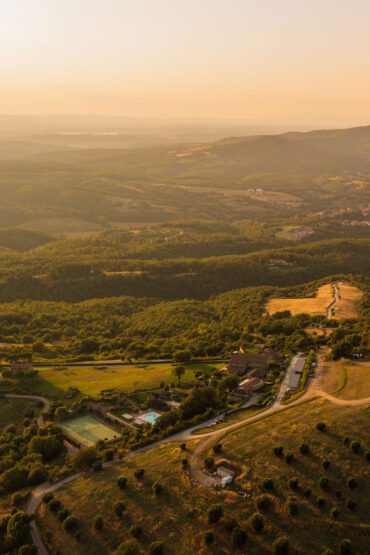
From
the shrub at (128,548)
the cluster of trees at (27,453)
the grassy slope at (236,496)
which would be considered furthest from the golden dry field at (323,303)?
the shrub at (128,548)

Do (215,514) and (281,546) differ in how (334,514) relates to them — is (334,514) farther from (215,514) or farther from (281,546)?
(215,514)

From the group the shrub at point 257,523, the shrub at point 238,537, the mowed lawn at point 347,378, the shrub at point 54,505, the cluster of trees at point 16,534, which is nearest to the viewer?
the shrub at point 238,537

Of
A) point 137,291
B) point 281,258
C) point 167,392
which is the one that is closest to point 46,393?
point 167,392

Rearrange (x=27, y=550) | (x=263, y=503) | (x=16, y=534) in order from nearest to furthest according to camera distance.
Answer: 1. (x=27, y=550)
2. (x=16, y=534)
3. (x=263, y=503)

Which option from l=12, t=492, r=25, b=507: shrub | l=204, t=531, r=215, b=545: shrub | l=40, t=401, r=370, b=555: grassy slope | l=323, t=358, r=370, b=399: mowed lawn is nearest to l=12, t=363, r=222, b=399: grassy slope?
l=323, t=358, r=370, b=399: mowed lawn

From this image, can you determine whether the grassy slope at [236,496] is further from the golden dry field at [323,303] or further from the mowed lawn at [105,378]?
the golden dry field at [323,303]

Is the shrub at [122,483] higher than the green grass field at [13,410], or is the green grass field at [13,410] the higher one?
the shrub at [122,483]

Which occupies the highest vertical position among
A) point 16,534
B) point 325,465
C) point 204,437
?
point 325,465

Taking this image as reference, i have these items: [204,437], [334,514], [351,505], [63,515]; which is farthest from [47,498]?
[351,505]
